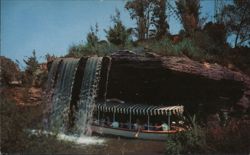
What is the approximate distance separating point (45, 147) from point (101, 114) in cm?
909

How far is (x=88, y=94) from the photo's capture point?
18.1 m

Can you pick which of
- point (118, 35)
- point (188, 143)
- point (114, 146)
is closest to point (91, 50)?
point (118, 35)

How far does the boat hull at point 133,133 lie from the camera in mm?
15688

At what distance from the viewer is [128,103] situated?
60.7 ft

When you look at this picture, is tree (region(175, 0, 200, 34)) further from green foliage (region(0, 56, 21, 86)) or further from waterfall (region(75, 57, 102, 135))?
green foliage (region(0, 56, 21, 86))

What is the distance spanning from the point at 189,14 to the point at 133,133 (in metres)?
11.7

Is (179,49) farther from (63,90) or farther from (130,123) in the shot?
(63,90)

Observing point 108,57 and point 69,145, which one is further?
point 108,57

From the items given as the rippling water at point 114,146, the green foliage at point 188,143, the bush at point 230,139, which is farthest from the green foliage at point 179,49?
the bush at point 230,139

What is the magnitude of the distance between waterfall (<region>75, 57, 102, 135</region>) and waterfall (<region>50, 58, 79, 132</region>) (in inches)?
27.3

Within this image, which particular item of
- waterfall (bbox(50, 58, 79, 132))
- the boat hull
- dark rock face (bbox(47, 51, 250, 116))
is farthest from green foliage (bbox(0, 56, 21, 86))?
the boat hull

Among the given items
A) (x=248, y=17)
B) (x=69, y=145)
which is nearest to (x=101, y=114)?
(x=69, y=145)

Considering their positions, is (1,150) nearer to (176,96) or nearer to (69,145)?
(69,145)

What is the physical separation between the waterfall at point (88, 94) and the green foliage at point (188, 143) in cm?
604
